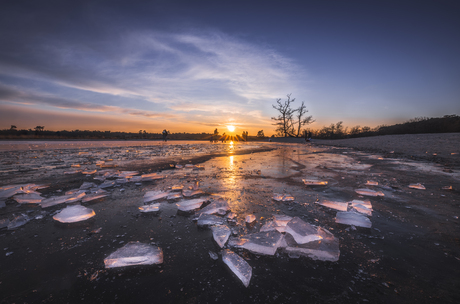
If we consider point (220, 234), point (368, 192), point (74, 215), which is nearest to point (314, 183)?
point (368, 192)

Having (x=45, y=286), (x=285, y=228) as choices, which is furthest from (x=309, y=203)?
(x=45, y=286)

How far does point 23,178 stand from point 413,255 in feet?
19.0

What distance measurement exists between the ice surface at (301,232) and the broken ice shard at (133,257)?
1.09 meters

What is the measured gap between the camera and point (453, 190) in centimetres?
273

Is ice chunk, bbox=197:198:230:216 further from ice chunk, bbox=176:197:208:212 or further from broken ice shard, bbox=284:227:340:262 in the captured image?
broken ice shard, bbox=284:227:340:262

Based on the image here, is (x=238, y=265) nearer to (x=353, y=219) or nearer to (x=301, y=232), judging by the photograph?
(x=301, y=232)

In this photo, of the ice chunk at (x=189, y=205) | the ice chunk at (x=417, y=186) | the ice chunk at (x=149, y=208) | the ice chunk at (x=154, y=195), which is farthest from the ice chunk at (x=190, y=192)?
the ice chunk at (x=417, y=186)

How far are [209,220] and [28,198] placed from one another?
252cm

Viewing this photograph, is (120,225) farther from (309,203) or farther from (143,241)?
(309,203)

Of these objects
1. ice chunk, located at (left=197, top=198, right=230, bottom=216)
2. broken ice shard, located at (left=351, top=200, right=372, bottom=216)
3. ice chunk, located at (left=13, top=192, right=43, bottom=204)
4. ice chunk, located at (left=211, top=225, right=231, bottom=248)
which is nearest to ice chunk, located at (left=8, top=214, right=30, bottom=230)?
ice chunk, located at (left=13, top=192, right=43, bottom=204)

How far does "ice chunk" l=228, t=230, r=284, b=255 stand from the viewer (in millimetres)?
1372

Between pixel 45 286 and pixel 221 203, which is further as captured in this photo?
pixel 221 203

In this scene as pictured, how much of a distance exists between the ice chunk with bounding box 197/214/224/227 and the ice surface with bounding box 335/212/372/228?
1245 millimetres

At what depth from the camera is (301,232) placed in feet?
4.89
